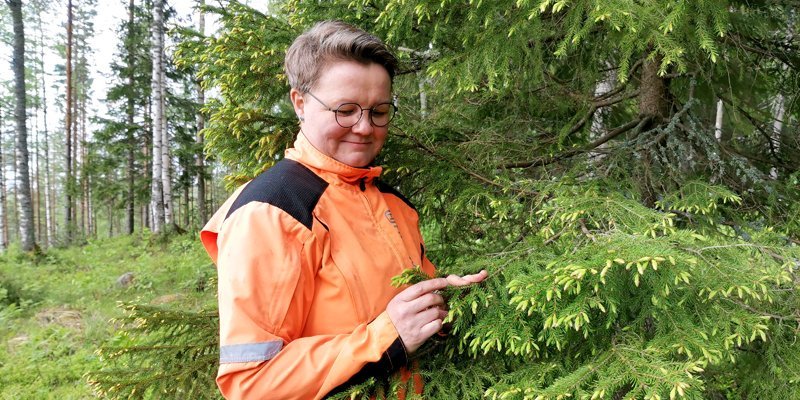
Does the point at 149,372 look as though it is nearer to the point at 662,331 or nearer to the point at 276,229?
the point at 276,229

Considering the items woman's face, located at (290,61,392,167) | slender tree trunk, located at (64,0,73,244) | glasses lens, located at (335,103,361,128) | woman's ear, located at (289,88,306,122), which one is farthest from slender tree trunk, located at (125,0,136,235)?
glasses lens, located at (335,103,361,128)

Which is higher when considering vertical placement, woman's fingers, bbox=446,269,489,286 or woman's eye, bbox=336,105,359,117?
woman's eye, bbox=336,105,359,117

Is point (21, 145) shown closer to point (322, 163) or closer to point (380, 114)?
point (322, 163)

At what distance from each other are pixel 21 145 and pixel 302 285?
16143 mm

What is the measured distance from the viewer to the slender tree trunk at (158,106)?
468 inches

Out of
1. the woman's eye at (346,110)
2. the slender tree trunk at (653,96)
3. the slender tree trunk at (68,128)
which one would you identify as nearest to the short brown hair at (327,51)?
the woman's eye at (346,110)

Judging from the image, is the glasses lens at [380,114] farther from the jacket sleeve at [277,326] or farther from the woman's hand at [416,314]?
the woman's hand at [416,314]

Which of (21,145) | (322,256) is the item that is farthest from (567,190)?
(21,145)

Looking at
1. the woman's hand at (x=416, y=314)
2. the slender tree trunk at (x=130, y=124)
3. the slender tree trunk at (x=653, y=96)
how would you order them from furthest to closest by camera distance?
the slender tree trunk at (x=130, y=124) < the slender tree trunk at (x=653, y=96) < the woman's hand at (x=416, y=314)

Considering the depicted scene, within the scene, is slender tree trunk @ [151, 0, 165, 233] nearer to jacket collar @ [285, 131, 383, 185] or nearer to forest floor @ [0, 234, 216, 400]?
forest floor @ [0, 234, 216, 400]

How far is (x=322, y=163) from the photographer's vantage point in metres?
1.67

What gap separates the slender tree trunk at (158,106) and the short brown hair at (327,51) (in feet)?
41.3

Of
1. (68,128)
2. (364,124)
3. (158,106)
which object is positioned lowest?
(68,128)

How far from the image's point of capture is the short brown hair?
1594mm
